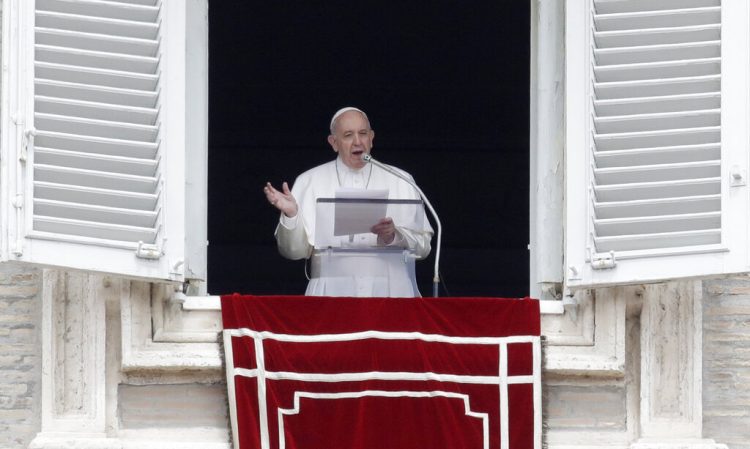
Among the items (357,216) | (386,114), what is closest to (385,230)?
(357,216)

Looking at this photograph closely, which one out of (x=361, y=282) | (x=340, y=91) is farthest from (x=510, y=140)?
(x=361, y=282)

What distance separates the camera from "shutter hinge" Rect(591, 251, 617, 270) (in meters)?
9.26

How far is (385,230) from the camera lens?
9898 mm

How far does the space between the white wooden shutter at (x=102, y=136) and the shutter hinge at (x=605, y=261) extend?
1518 mm

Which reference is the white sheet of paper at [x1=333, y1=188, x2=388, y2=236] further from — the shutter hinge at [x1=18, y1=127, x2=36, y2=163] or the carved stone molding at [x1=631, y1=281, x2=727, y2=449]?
the shutter hinge at [x1=18, y1=127, x2=36, y2=163]

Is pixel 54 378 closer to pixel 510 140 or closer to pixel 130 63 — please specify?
pixel 130 63

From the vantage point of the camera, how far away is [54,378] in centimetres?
936

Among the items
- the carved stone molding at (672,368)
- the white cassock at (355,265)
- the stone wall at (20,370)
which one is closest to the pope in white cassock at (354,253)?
the white cassock at (355,265)

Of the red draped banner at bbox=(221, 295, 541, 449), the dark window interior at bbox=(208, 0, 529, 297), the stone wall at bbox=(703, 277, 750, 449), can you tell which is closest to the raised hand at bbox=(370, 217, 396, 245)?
the red draped banner at bbox=(221, 295, 541, 449)

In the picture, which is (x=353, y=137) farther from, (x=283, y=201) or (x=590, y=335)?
(x=590, y=335)

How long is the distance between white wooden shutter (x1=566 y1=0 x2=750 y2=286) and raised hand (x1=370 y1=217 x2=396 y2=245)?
32.0 inches

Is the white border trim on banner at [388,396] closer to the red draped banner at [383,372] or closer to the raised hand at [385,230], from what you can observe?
the red draped banner at [383,372]

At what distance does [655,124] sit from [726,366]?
3.16 feet

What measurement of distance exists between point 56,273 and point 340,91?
518 cm
